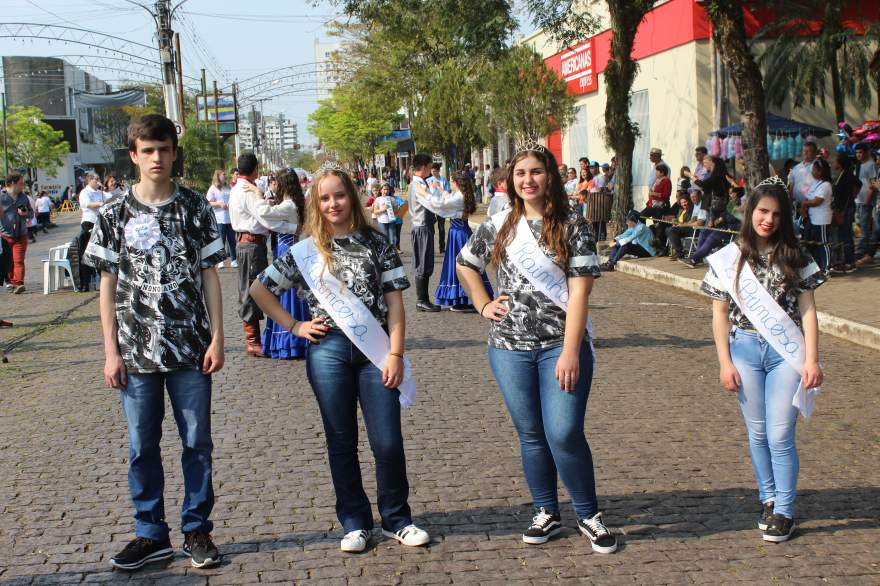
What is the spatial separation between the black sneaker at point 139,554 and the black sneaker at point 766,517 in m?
2.60

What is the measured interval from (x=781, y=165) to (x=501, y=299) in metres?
22.3

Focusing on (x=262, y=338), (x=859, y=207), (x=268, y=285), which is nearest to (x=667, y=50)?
(x=859, y=207)

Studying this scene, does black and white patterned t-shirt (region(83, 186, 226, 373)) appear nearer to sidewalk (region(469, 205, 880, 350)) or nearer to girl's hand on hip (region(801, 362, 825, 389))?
girl's hand on hip (region(801, 362, 825, 389))

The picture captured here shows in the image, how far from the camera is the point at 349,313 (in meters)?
4.41

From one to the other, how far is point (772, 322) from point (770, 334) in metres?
0.05

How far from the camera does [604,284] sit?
1584cm

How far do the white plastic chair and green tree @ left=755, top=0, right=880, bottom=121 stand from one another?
52.8 feet

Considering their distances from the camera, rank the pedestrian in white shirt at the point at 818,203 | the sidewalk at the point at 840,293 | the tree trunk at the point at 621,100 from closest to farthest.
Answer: the sidewalk at the point at 840,293 < the pedestrian in white shirt at the point at 818,203 < the tree trunk at the point at 621,100

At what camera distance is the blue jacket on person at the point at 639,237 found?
18.2 metres

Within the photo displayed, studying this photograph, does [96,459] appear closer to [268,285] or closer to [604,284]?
[268,285]

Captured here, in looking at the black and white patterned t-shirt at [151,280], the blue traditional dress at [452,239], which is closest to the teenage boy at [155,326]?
the black and white patterned t-shirt at [151,280]

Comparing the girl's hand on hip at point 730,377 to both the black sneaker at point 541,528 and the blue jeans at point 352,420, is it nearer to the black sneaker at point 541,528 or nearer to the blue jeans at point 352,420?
the black sneaker at point 541,528

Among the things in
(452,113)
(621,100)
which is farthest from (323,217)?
(452,113)

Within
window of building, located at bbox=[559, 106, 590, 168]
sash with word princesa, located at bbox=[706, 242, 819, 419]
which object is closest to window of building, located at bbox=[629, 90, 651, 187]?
window of building, located at bbox=[559, 106, 590, 168]
